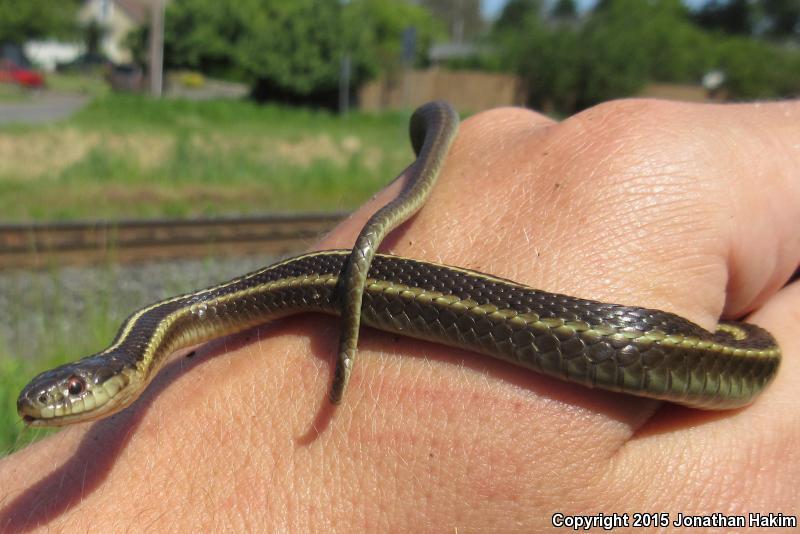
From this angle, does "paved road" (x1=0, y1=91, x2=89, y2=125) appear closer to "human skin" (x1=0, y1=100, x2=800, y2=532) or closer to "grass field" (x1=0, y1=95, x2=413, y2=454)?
"grass field" (x1=0, y1=95, x2=413, y2=454)

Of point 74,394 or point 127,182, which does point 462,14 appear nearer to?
point 127,182

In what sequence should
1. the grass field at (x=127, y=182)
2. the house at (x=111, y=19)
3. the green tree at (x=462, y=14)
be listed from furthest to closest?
the green tree at (x=462, y=14), the house at (x=111, y=19), the grass field at (x=127, y=182)

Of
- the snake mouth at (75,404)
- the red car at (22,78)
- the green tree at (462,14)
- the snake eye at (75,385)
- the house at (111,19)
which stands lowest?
the snake mouth at (75,404)

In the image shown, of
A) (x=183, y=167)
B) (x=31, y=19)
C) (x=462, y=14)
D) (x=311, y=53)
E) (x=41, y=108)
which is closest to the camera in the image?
(x=183, y=167)

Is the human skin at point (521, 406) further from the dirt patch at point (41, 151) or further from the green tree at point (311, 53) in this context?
the green tree at point (311, 53)

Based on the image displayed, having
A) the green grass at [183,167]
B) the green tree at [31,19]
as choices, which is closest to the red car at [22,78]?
the green tree at [31,19]

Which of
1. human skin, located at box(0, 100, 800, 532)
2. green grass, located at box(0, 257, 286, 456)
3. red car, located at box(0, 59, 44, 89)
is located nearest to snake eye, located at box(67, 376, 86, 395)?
human skin, located at box(0, 100, 800, 532)

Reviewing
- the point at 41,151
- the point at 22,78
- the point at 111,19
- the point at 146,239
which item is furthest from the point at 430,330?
the point at 111,19

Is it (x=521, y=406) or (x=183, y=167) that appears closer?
(x=521, y=406)
